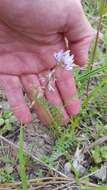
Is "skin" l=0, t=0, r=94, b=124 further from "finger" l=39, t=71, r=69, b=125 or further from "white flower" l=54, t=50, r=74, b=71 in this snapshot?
"white flower" l=54, t=50, r=74, b=71

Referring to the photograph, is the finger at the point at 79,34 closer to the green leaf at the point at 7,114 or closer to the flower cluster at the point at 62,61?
the flower cluster at the point at 62,61

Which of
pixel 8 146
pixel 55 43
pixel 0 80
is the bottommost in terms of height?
pixel 8 146

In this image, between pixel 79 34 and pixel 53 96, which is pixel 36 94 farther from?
pixel 79 34

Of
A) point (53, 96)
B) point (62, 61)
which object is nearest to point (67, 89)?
point (53, 96)

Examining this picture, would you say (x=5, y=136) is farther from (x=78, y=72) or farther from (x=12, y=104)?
(x=78, y=72)

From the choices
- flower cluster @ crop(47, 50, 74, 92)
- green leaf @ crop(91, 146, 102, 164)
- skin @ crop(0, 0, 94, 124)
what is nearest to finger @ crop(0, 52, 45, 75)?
skin @ crop(0, 0, 94, 124)

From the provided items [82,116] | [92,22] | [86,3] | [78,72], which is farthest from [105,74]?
[86,3]

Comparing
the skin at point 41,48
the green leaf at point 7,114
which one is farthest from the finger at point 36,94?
the green leaf at point 7,114

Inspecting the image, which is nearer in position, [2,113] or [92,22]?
[2,113]
